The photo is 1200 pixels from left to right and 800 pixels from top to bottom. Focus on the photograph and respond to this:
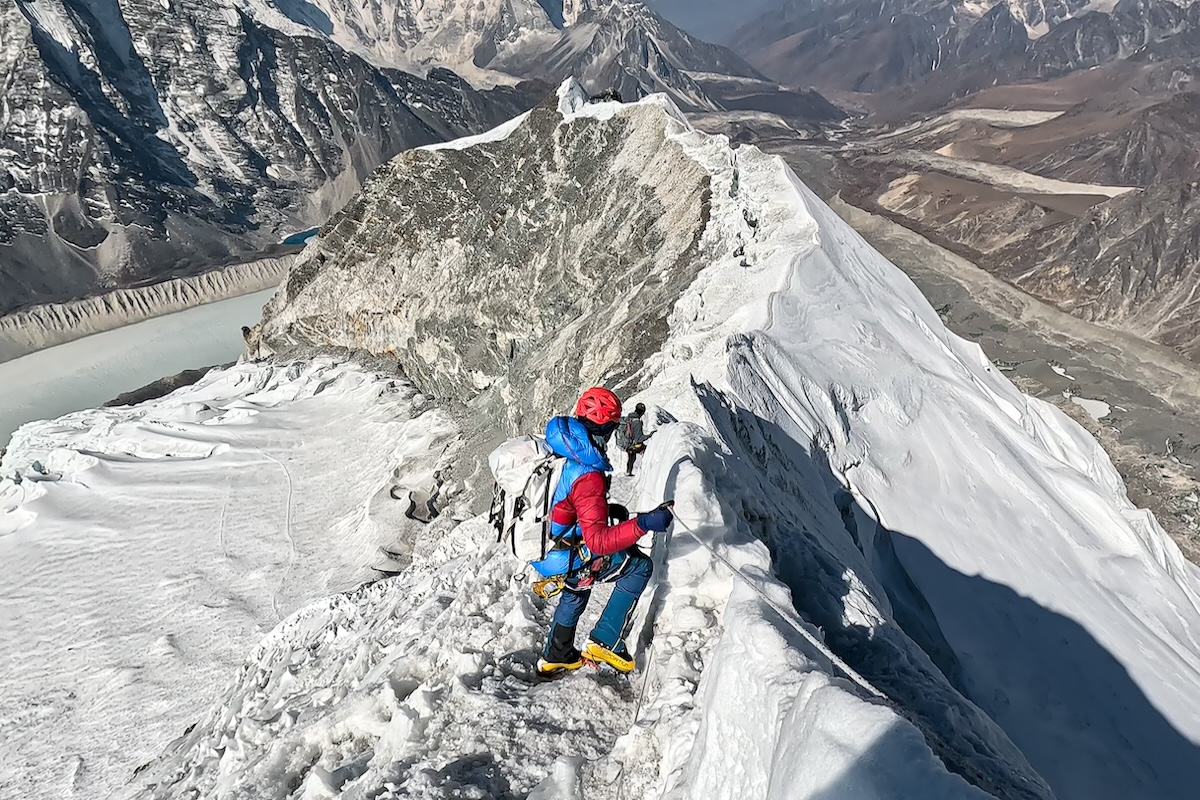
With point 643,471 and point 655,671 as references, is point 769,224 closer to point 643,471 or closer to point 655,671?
point 643,471

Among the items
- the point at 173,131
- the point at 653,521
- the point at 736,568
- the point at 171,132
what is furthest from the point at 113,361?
the point at 736,568

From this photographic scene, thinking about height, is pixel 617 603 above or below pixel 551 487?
below

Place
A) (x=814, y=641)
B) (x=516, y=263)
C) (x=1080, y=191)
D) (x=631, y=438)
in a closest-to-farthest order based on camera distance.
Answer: (x=814, y=641), (x=631, y=438), (x=516, y=263), (x=1080, y=191)

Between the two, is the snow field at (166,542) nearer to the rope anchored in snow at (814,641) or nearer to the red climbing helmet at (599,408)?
the red climbing helmet at (599,408)

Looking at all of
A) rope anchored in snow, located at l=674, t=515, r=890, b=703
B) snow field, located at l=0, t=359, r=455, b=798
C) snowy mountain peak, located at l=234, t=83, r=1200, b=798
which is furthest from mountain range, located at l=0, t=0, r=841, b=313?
rope anchored in snow, located at l=674, t=515, r=890, b=703

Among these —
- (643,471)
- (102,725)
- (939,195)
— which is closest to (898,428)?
(643,471)

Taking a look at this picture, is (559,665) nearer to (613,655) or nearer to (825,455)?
(613,655)

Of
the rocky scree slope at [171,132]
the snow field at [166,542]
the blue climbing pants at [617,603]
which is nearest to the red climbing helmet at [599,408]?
the blue climbing pants at [617,603]
